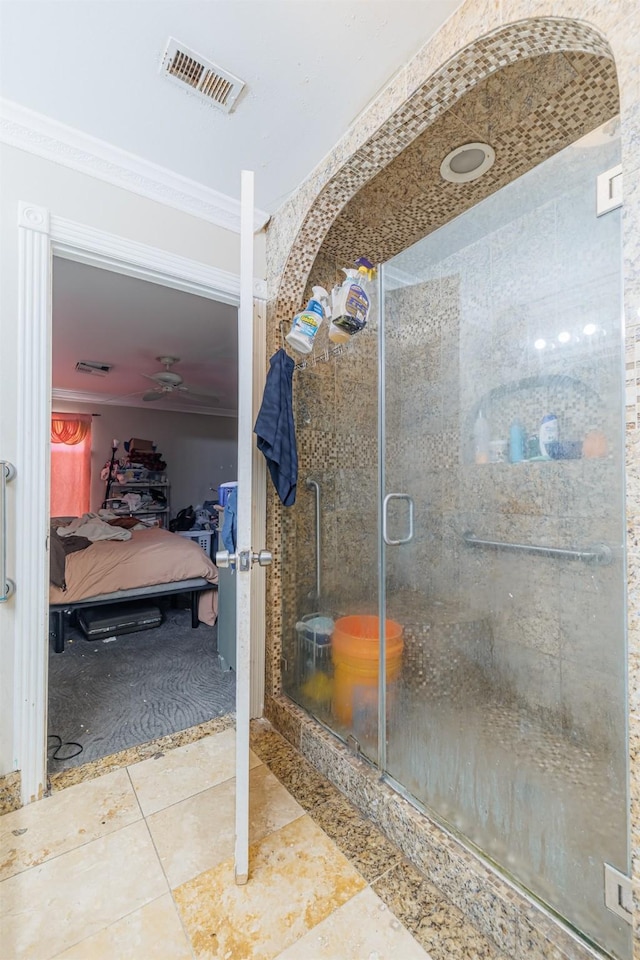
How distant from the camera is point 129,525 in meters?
4.32

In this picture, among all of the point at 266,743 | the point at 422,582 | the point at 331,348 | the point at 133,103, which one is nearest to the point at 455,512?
the point at 422,582

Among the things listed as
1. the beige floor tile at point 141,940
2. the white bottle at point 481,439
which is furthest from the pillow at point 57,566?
the white bottle at point 481,439

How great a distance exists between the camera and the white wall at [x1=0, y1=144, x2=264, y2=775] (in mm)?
1408

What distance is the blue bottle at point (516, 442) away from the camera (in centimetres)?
161

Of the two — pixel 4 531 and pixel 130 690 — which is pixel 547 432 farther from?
pixel 130 690

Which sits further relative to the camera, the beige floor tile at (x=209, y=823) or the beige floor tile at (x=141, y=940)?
the beige floor tile at (x=209, y=823)

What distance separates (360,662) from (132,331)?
323cm

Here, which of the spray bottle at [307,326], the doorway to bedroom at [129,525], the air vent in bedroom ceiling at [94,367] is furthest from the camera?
the air vent in bedroom ceiling at [94,367]

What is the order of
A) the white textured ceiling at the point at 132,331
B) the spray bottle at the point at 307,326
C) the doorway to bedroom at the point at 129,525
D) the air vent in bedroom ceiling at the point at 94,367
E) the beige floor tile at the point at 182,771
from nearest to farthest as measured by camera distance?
1. the beige floor tile at the point at 182,771
2. the spray bottle at the point at 307,326
3. the doorway to bedroom at the point at 129,525
4. the white textured ceiling at the point at 132,331
5. the air vent in bedroom ceiling at the point at 94,367

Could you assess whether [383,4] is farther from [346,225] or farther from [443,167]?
[346,225]

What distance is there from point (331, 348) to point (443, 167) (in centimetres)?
80

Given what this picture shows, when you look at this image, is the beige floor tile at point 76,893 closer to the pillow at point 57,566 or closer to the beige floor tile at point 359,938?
the beige floor tile at point 359,938

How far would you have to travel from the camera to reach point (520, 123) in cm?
134

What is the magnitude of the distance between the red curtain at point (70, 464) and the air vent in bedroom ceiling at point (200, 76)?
17.4 ft
